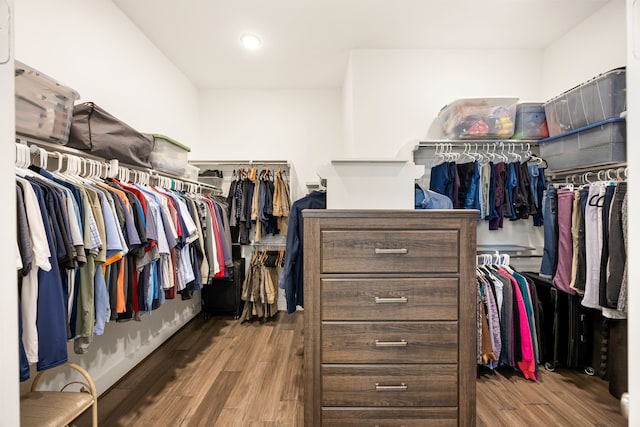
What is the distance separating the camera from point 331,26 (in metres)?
2.30

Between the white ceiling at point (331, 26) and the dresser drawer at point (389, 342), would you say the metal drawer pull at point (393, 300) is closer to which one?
the dresser drawer at point (389, 342)

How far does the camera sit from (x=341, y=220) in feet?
4.21

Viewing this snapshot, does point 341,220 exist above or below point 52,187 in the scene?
below

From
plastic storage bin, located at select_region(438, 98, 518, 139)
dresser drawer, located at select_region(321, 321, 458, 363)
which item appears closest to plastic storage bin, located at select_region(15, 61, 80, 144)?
dresser drawer, located at select_region(321, 321, 458, 363)

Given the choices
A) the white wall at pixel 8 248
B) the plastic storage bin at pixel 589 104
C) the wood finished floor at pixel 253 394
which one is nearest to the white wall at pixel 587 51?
the plastic storage bin at pixel 589 104

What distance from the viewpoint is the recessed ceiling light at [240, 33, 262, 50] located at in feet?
8.02

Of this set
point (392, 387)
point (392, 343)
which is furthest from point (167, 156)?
point (392, 387)

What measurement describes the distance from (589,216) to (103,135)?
3117 millimetres

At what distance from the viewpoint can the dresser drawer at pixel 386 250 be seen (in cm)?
128

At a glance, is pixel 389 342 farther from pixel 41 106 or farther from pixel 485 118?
pixel 485 118

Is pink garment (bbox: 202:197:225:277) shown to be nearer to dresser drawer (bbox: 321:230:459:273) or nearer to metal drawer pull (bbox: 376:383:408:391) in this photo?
dresser drawer (bbox: 321:230:459:273)

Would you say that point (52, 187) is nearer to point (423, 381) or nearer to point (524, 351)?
point (423, 381)

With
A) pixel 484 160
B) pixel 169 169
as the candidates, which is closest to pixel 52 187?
pixel 169 169
